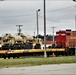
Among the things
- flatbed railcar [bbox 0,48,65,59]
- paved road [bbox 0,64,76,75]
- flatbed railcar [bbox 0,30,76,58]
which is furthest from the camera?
flatbed railcar [bbox 0,30,76,58]

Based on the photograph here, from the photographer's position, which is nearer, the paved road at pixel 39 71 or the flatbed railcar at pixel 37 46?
the paved road at pixel 39 71

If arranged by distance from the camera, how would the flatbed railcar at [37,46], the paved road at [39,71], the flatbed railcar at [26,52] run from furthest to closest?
the flatbed railcar at [37,46]
the flatbed railcar at [26,52]
the paved road at [39,71]

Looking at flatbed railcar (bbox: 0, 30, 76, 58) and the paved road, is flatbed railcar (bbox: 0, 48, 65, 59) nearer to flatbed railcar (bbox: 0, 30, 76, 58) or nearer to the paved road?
flatbed railcar (bbox: 0, 30, 76, 58)

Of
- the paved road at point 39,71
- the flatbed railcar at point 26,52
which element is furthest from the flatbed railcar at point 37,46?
the paved road at point 39,71

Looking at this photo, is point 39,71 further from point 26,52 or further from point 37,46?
point 37,46

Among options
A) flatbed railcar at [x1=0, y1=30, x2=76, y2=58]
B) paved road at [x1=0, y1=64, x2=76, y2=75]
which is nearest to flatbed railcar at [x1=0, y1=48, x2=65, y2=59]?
flatbed railcar at [x1=0, y1=30, x2=76, y2=58]

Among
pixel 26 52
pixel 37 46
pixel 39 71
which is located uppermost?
pixel 37 46

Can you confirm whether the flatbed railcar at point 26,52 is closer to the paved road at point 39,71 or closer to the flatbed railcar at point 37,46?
the flatbed railcar at point 37,46

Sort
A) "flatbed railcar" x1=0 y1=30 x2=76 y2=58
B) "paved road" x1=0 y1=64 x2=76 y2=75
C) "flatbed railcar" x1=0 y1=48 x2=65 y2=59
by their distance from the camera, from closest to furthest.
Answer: "paved road" x1=0 y1=64 x2=76 y2=75
"flatbed railcar" x1=0 y1=48 x2=65 y2=59
"flatbed railcar" x1=0 y1=30 x2=76 y2=58

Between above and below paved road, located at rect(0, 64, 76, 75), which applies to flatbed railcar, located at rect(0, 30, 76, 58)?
above

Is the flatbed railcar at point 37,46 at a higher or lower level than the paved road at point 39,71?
higher

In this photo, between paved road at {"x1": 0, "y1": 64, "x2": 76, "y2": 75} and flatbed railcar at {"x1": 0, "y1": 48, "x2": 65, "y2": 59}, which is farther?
flatbed railcar at {"x1": 0, "y1": 48, "x2": 65, "y2": 59}

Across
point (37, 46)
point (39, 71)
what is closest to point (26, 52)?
point (37, 46)

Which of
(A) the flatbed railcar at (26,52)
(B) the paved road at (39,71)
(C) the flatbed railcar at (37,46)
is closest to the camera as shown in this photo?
(B) the paved road at (39,71)
